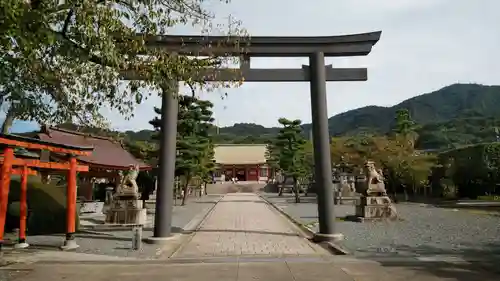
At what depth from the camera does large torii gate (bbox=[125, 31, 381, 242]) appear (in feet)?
36.6

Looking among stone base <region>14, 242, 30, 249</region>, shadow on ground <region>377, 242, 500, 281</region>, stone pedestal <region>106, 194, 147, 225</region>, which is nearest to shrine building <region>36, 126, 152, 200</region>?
stone pedestal <region>106, 194, 147, 225</region>

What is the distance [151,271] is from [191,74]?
13.5ft

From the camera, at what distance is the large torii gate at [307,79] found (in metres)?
11.2

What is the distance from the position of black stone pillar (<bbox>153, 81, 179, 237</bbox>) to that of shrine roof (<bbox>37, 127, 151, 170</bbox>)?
7935 mm

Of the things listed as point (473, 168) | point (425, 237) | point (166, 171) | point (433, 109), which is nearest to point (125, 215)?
point (166, 171)

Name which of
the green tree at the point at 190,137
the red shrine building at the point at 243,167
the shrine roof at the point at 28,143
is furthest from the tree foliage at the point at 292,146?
the red shrine building at the point at 243,167

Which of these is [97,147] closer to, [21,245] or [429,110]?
[21,245]

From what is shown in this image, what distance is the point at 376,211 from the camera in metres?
17.4

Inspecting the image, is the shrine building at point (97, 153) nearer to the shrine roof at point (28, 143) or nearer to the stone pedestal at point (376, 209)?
the shrine roof at point (28, 143)

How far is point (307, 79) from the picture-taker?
11852 mm

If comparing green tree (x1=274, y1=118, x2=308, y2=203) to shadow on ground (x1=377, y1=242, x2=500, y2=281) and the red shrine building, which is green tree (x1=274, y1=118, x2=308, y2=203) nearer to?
shadow on ground (x1=377, y1=242, x2=500, y2=281)

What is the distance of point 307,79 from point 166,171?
198 inches

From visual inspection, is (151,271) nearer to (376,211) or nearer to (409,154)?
(376,211)

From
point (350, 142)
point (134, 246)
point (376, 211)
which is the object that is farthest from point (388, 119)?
point (134, 246)
